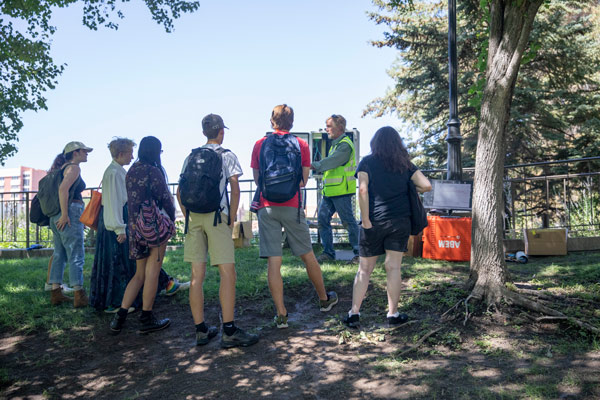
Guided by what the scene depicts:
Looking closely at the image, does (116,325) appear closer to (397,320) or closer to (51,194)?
(51,194)

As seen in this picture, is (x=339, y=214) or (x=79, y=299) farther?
(x=339, y=214)

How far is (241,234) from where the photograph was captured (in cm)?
945

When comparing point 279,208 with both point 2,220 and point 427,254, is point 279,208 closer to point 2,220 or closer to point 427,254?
point 427,254

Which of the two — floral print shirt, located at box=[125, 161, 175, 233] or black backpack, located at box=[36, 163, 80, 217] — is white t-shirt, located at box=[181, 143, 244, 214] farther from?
black backpack, located at box=[36, 163, 80, 217]

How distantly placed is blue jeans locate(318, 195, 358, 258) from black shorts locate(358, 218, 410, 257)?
230 centimetres

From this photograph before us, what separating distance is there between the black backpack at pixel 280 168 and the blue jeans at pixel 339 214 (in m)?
2.38

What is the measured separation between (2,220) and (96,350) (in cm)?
1066

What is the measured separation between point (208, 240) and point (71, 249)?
2.23 m

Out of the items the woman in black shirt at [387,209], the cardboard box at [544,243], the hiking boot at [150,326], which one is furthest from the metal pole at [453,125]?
the hiking boot at [150,326]

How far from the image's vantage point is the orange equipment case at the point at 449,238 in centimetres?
681

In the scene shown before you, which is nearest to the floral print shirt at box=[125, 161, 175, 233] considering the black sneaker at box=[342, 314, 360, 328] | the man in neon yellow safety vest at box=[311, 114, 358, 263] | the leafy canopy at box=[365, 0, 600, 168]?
the man in neon yellow safety vest at box=[311, 114, 358, 263]

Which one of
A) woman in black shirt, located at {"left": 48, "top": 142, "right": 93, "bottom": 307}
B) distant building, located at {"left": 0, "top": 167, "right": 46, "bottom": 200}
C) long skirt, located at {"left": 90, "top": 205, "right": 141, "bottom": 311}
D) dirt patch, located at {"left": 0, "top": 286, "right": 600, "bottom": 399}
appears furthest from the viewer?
distant building, located at {"left": 0, "top": 167, "right": 46, "bottom": 200}

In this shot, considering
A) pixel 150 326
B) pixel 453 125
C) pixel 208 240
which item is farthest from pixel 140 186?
pixel 453 125

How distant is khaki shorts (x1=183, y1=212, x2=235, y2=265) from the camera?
3.83m
